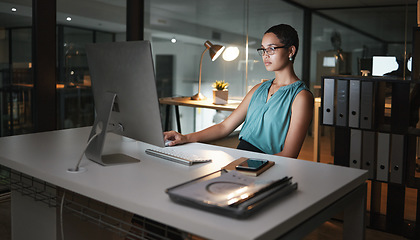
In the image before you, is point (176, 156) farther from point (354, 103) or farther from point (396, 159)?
point (396, 159)

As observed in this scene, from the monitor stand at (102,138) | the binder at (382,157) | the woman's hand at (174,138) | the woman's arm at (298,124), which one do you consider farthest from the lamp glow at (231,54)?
the monitor stand at (102,138)

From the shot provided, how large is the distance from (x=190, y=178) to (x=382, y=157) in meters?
1.49

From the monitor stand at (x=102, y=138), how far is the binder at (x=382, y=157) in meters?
1.49

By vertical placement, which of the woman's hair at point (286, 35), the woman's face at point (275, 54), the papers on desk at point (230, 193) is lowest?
the papers on desk at point (230, 193)

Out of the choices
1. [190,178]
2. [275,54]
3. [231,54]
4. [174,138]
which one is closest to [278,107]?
[275,54]

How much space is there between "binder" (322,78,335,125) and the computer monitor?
1382 millimetres

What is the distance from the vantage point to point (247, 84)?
4785 millimetres

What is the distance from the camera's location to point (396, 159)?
2.43m

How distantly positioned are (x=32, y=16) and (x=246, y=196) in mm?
2608

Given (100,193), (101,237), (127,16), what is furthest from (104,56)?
(127,16)

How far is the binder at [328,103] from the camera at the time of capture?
101 inches

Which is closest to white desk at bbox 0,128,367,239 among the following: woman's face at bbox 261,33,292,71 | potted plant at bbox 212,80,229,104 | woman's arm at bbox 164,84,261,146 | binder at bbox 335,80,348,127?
woman's arm at bbox 164,84,261,146

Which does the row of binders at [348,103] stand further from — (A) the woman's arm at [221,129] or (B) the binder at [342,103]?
(A) the woman's arm at [221,129]

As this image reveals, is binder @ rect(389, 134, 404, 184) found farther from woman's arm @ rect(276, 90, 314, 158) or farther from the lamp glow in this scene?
the lamp glow
